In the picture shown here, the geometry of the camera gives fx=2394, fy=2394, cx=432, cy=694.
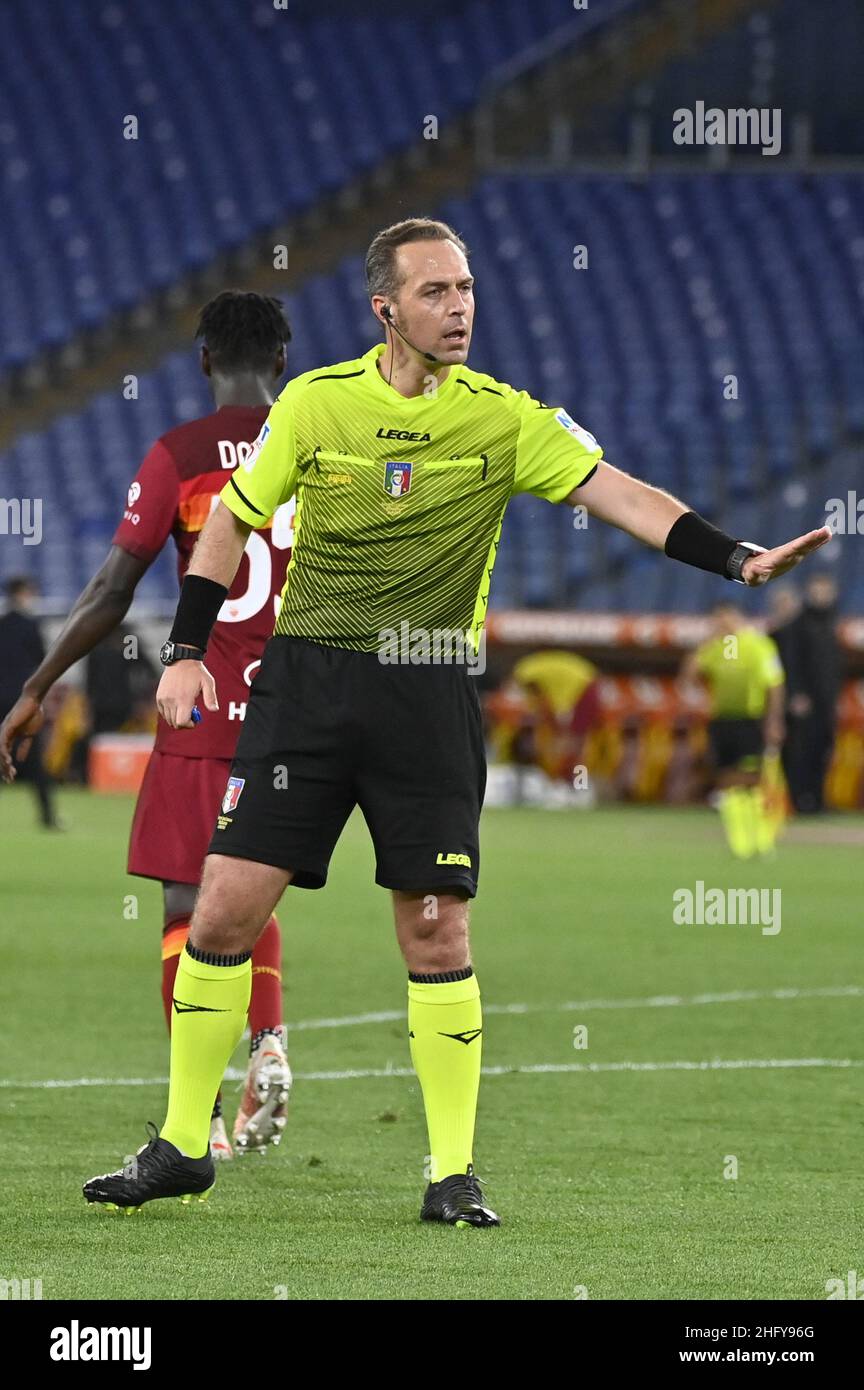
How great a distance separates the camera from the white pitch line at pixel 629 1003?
9.14m

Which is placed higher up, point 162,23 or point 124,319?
point 162,23

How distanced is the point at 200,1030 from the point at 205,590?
100 cm

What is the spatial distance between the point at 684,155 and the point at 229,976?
25652 millimetres

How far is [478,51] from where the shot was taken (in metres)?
31.2

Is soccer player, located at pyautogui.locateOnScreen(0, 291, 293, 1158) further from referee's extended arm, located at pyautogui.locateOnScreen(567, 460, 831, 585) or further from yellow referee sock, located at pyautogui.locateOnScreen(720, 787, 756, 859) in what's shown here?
yellow referee sock, located at pyautogui.locateOnScreen(720, 787, 756, 859)

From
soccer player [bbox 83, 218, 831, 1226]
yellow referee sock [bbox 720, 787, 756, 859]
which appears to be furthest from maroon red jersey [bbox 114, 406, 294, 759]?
yellow referee sock [bbox 720, 787, 756, 859]

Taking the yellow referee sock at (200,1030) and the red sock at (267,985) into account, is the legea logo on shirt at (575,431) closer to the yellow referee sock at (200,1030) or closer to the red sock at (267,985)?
the yellow referee sock at (200,1030)

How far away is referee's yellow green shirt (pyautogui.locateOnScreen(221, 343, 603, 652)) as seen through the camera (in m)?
5.26

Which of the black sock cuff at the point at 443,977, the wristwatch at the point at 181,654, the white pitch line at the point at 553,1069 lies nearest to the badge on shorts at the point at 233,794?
the wristwatch at the point at 181,654

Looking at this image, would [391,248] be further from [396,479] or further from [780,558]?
[780,558]

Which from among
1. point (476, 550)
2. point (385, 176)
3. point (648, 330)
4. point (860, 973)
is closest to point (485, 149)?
point (385, 176)

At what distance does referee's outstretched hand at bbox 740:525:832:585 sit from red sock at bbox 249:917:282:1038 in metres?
1.94

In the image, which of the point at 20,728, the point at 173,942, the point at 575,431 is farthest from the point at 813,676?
the point at 575,431
